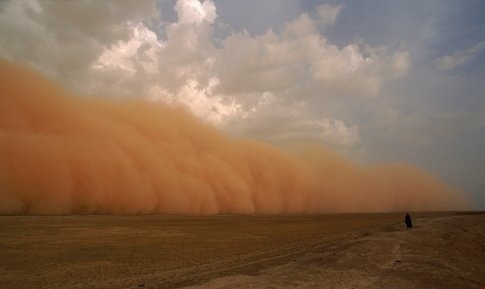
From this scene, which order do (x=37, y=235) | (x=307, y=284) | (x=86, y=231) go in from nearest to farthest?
(x=307, y=284)
(x=37, y=235)
(x=86, y=231)

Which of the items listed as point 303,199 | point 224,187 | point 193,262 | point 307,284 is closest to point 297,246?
point 193,262

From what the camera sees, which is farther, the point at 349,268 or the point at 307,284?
the point at 349,268

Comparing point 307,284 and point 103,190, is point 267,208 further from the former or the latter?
point 307,284

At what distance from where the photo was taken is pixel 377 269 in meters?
12.5

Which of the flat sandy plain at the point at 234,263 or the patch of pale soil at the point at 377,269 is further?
the flat sandy plain at the point at 234,263

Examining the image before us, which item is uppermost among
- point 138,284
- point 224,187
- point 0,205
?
point 224,187

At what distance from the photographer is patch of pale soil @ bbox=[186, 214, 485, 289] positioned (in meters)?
10.6

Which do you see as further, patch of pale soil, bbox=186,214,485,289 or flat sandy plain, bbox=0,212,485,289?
flat sandy plain, bbox=0,212,485,289

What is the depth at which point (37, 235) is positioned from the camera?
78.4 ft

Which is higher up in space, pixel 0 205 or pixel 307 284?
pixel 0 205

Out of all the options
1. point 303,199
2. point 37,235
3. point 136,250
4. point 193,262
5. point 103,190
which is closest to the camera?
point 193,262

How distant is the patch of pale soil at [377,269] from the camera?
10.6 metres

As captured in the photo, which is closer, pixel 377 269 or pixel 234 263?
pixel 377 269

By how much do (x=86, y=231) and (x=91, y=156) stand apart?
94.7ft
